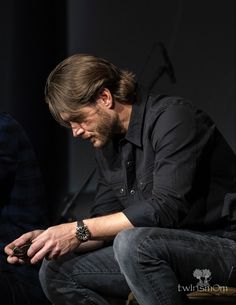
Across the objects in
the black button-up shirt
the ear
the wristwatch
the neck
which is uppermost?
the ear

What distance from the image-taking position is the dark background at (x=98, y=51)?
447 cm

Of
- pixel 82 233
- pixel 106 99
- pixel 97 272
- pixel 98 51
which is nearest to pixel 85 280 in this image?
pixel 97 272

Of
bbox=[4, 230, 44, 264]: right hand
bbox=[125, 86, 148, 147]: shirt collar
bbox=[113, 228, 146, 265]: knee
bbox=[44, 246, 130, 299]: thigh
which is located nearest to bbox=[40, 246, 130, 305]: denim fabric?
bbox=[44, 246, 130, 299]: thigh

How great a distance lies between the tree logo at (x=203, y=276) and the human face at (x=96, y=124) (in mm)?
601

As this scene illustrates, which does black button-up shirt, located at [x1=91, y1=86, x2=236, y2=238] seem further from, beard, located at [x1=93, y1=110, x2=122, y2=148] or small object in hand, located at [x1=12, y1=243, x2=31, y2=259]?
small object in hand, located at [x1=12, y1=243, x2=31, y2=259]

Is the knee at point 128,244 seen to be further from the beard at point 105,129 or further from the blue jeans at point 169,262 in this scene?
the beard at point 105,129

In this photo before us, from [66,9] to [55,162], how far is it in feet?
3.88

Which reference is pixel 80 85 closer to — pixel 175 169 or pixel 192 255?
pixel 175 169

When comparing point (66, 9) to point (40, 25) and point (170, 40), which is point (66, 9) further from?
point (170, 40)

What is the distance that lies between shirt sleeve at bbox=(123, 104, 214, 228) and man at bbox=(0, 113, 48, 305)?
1.32 ft

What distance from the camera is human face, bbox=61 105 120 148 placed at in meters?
2.35

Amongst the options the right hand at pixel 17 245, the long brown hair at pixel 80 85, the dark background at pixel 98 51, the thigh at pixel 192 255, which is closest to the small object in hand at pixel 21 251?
the right hand at pixel 17 245

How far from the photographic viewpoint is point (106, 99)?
2354 millimetres

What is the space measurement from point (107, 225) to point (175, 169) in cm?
29
